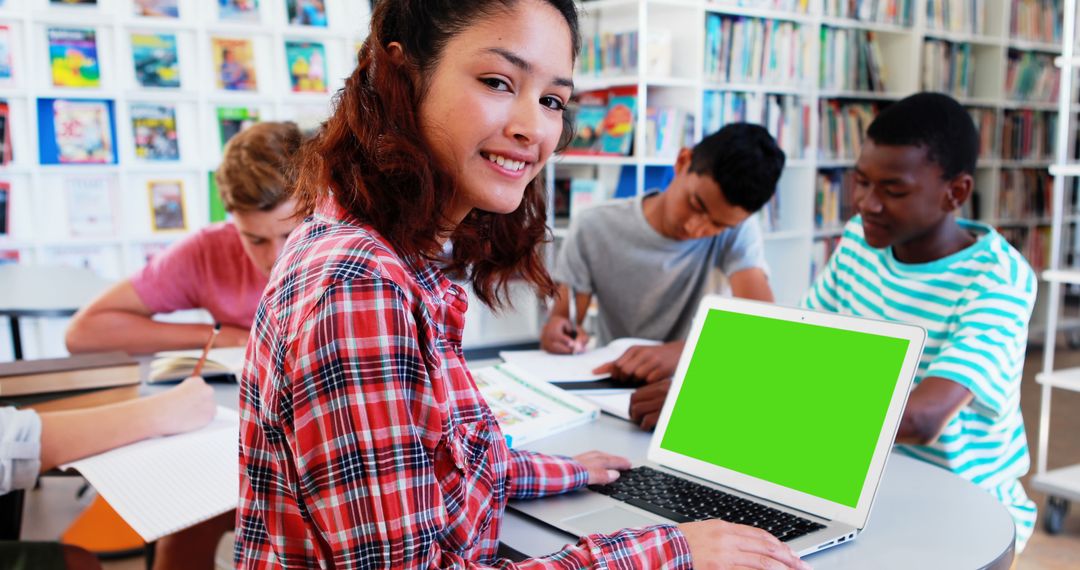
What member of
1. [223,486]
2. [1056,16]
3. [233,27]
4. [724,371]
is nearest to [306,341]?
[223,486]

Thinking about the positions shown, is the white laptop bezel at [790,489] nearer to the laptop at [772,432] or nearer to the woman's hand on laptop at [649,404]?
the laptop at [772,432]

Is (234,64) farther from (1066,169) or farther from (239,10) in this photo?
(1066,169)

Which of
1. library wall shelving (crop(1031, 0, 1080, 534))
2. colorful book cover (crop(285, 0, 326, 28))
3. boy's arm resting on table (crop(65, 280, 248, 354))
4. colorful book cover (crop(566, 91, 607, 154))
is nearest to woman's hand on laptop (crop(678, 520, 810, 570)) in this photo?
boy's arm resting on table (crop(65, 280, 248, 354))

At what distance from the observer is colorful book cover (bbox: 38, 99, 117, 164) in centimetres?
360

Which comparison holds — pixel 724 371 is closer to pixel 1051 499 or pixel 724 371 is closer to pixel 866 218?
pixel 866 218

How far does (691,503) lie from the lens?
102cm

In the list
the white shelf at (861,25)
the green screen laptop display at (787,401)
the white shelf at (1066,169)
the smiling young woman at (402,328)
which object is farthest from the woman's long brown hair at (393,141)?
the white shelf at (861,25)

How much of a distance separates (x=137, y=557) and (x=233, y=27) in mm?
2313

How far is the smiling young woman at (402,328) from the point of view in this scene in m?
0.71

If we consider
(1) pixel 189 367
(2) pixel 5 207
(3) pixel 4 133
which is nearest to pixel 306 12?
(3) pixel 4 133

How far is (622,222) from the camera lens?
239 cm

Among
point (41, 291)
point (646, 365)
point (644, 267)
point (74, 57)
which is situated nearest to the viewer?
point (646, 365)

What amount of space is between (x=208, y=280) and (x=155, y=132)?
205 cm

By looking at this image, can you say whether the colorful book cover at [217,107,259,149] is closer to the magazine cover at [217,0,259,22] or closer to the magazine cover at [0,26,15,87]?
the magazine cover at [217,0,259,22]
